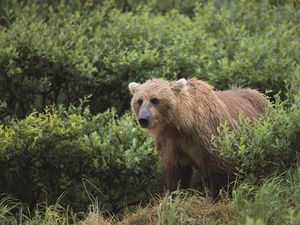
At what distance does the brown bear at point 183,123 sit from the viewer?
301 inches

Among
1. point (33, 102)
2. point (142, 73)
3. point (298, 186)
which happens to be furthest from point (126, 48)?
point (298, 186)

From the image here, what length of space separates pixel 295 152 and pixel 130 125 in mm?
2054

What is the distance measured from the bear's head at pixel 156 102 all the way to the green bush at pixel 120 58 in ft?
5.96

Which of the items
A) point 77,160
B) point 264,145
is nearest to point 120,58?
point 77,160

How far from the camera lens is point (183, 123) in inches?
302

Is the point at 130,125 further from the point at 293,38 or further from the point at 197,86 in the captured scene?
the point at 293,38

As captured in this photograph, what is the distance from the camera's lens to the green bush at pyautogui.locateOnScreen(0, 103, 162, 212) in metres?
8.40

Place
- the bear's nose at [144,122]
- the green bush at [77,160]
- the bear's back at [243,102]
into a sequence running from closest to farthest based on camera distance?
the bear's nose at [144,122] < the bear's back at [243,102] < the green bush at [77,160]

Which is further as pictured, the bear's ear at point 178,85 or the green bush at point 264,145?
the bear's ear at point 178,85

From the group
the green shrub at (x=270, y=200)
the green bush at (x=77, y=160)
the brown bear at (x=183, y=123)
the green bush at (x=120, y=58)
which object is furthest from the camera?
the green bush at (x=120, y=58)

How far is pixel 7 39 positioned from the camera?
31.8 feet

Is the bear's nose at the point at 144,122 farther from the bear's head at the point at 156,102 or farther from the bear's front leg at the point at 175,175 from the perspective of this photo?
the bear's front leg at the point at 175,175

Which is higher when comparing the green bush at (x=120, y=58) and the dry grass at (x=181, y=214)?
the green bush at (x=120, y=58)

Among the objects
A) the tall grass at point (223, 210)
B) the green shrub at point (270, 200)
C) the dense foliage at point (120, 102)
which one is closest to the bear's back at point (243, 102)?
the dense foliage at point (120, 102)
